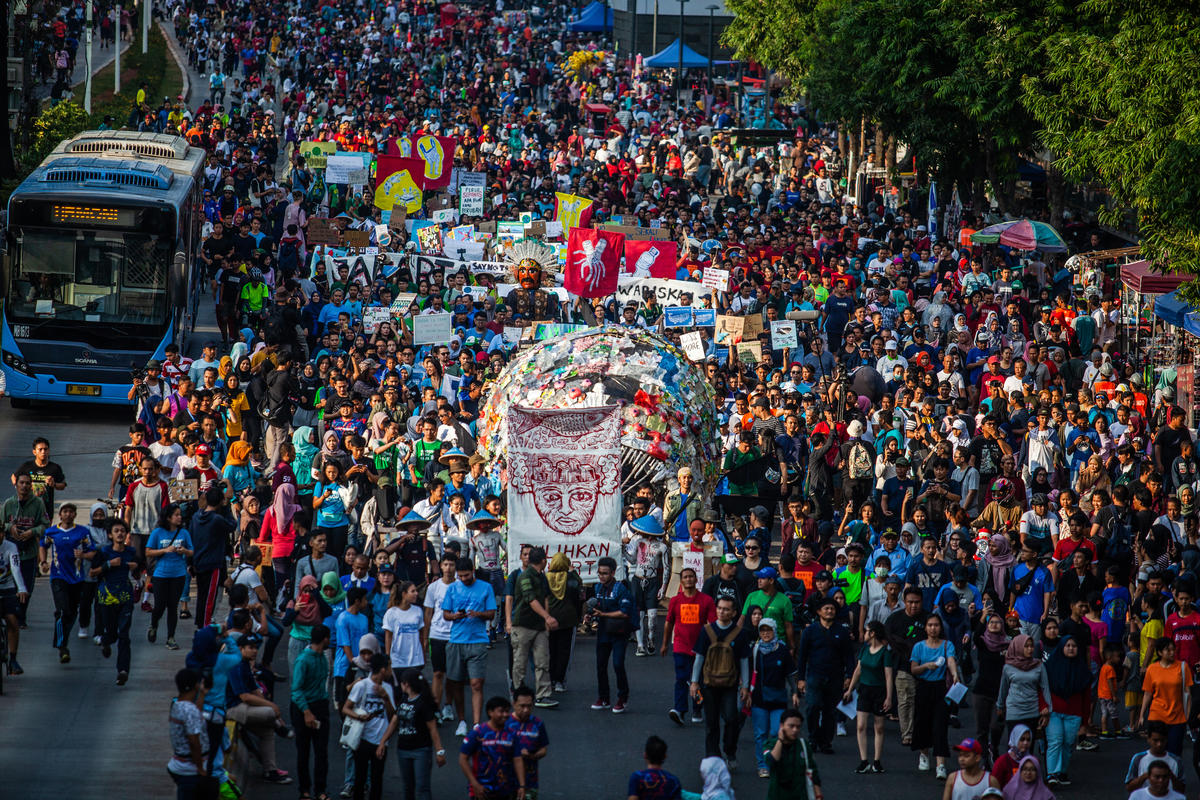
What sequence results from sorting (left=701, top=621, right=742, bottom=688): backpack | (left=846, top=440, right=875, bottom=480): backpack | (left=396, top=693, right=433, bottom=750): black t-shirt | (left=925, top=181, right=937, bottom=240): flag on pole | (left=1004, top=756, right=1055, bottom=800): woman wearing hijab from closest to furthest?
(left=1004, top=756, right=1055, bottom=800): woman wearing hijab
(left=396, top=693, right=433, bottom=750): black t-shirt
(left=701, top=621, right=742, bottom=688): backpack
(left=846, top=440, right=875, bottom=480): backpack
(left=925, top=181, right=937, bottom=240): flag on pole

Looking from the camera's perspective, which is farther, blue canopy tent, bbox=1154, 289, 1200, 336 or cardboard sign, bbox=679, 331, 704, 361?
cardboard sign, bbox=679, 331, 704, 361

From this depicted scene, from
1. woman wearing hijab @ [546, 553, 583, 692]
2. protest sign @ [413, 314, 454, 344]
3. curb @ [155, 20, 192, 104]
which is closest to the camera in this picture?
woman wearing hijab @ [546, 553, 583, 692]

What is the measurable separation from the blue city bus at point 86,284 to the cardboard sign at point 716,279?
7147 millimetres

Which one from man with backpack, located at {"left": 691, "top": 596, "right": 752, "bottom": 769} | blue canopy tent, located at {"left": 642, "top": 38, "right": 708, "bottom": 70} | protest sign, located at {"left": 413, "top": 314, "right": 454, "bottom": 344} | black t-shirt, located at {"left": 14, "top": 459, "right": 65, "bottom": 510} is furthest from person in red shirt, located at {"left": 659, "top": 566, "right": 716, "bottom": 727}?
blue canopy tent, located at {"left": 642, "top": 38, "right": 708, "bottom": 70}

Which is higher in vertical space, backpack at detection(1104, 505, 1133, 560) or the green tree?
the green tree

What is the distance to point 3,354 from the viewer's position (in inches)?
959

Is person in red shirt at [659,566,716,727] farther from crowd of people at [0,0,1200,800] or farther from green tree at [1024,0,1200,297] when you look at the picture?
green tree at [1024,0,1200,297]

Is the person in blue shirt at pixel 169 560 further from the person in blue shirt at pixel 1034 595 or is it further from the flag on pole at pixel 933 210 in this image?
the flag on pole at pixel 933 210

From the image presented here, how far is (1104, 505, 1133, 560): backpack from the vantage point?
17266 mm

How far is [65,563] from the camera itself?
15922mm

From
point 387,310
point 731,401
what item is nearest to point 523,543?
point 731,401

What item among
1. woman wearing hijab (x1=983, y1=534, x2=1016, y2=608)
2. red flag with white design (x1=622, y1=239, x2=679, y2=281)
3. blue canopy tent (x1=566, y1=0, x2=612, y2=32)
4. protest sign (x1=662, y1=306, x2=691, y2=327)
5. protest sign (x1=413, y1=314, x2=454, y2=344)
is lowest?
woman wearing hijab (x1=983, y1=534, x2=1016, y2=608)

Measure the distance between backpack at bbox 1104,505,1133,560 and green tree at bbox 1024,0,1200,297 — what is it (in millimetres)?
4660

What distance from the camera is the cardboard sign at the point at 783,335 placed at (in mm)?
25219
